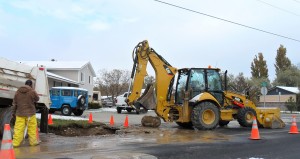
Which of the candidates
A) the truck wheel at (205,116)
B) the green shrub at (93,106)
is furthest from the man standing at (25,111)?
the green shrub at (93,106)

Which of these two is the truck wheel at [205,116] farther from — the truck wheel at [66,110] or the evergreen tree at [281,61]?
the evergreen tree at [281,61]

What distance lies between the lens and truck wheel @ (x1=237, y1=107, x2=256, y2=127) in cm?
1702

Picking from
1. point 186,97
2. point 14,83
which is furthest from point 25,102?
point 186,97

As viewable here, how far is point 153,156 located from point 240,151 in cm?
251

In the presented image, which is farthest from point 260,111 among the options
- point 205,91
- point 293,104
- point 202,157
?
point 293,104

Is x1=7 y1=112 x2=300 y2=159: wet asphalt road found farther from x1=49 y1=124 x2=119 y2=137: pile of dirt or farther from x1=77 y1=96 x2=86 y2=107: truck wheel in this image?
x1=77 y1=96 x2=86 y2=107: truck wheel

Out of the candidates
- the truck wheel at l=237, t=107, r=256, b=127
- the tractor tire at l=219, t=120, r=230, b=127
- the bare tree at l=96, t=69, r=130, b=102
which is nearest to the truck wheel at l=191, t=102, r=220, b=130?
the truck wheel at l=237, t=107, r=256, b=127

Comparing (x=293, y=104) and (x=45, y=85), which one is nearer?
(x=45, y=85)

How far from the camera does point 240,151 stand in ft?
33.0

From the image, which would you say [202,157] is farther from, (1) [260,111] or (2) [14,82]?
(1) [260,111]

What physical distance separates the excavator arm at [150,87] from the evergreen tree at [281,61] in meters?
71.5

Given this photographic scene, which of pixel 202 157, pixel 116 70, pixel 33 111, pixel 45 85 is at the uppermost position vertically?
pixel 116 70

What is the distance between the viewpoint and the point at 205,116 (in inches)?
635

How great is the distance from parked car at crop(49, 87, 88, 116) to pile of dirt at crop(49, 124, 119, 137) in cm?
1529
